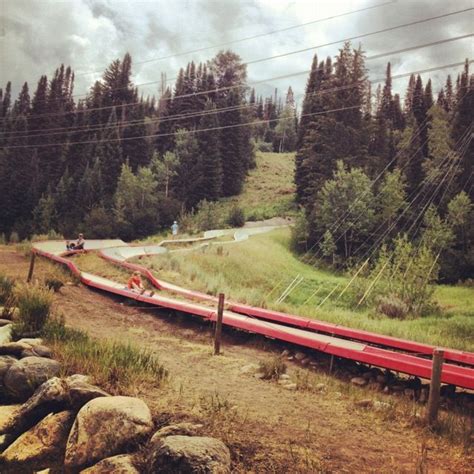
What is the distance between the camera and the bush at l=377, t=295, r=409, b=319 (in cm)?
1953

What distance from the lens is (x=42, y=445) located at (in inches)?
207

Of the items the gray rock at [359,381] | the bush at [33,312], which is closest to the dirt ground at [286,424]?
the gray rock at [359,381]

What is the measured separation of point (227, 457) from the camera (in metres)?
4.29

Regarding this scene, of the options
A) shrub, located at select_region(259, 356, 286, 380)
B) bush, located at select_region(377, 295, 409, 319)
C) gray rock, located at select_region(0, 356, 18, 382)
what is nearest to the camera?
gray rock, located at select_region(0, 356, 18, 382)

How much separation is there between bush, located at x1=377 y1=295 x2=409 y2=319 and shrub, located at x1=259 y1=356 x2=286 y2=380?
40.8ft

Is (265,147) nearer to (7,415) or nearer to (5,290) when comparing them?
(5,290)

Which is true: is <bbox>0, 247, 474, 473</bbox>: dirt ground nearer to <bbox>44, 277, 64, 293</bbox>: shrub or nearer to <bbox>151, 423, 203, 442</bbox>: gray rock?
<bbox>151, 423, 203, 442</bbox>: gray rock

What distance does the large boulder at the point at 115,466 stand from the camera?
4285 millimetres

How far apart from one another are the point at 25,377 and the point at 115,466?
293cm

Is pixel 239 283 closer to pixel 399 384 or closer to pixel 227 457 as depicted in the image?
pixel 399 384

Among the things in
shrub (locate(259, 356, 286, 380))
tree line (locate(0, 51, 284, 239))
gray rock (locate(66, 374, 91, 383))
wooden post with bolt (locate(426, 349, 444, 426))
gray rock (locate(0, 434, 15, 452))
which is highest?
A: tree line (locate(0, 51, 284, 239))

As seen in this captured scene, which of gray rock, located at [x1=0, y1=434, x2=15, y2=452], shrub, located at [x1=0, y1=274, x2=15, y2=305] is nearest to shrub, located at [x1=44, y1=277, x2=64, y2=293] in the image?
shrub, located at [x1=0, y1=274, x2=15, y2=305]

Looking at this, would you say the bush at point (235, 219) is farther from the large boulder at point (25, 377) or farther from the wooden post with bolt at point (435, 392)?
the wooden post with bolt at point (435, 392)

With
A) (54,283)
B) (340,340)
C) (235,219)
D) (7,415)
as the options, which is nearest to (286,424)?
(7,415)
